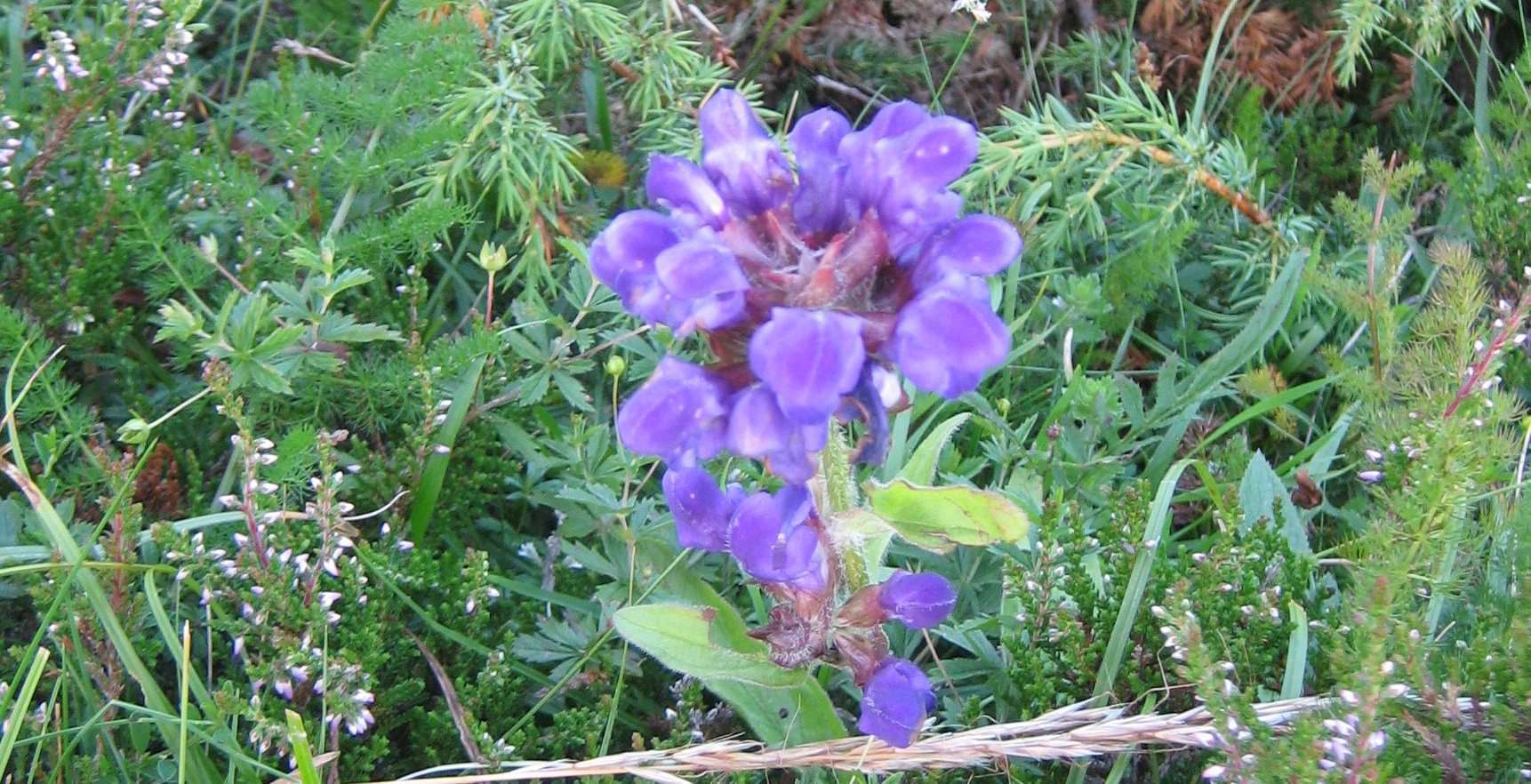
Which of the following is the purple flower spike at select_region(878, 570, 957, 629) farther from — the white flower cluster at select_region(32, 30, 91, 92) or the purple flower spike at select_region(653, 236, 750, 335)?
the white flower cluster at select_region(32, 30, 91, 92)

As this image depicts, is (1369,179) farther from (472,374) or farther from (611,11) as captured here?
(472,374)

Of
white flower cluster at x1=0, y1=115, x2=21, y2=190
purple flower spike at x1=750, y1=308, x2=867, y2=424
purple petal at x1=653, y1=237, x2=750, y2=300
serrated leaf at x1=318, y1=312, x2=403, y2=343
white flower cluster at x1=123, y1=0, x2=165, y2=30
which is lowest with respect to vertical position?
serrated leaf at x1=318, y1=312, x2=403, y2=343

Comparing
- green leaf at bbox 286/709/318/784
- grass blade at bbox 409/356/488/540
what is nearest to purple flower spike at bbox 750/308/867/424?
green leaf at bbox 286/709/318/784

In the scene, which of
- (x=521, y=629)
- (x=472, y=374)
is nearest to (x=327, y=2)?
(x=472, y=374)

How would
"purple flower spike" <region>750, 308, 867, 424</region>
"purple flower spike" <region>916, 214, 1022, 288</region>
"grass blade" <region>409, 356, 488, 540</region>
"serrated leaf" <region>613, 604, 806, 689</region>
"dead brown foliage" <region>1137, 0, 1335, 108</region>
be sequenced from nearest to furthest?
"purple flower spike" <region>750, 308, 867, 424</region>
"purple flower spike" <region>916, 214, 1022, 288</region>
"serrated leaf" <region>613, 604, 806, 689</region>
"grass blade" <region>409, 356, 488, 540</region>
"dead brown foliage" <region>1137, 0, 1335, 108</region>

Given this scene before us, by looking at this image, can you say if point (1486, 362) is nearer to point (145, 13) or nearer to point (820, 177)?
point (820, 177)

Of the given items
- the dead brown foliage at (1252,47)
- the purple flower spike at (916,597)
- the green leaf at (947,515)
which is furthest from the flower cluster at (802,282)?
the dead brown foliage at (1252,47)

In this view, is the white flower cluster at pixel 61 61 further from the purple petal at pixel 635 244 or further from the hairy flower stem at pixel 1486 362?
the hairy flower stem at pixel 1486 362

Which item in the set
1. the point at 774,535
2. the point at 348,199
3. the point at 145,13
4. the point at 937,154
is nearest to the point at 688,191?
the point at 937,154

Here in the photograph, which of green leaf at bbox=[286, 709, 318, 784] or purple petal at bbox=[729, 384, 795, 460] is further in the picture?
green leaf at bbox=[286, 709, 318, 784]
